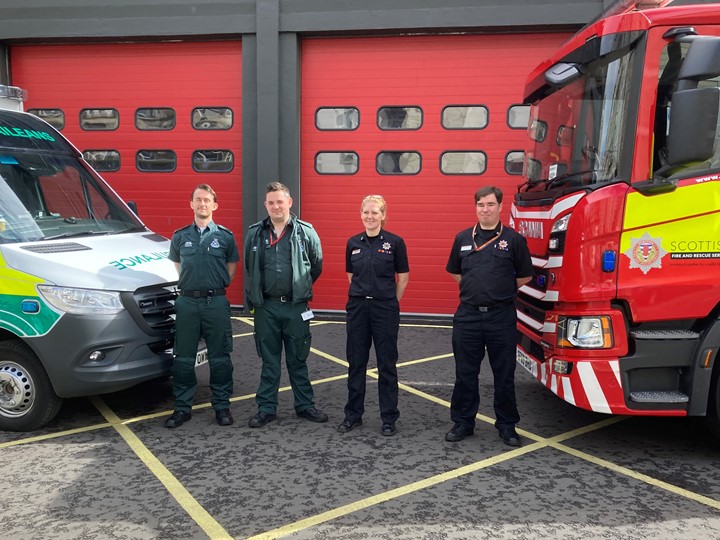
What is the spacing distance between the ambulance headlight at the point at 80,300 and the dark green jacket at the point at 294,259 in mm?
998

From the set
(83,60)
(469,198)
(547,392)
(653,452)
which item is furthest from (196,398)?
(83,60)

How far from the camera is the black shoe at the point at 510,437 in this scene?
179 inches

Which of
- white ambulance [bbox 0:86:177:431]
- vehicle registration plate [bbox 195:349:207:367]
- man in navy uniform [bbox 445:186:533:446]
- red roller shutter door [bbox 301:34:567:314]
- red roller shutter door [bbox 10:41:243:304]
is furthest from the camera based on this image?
red roller shutter door [bbox 10:41:243:304]

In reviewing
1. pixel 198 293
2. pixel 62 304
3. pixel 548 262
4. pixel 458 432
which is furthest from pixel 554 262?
pixel 62 304

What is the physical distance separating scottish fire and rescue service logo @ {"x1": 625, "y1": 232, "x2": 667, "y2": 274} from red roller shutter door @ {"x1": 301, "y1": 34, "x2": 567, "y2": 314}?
4.92 m

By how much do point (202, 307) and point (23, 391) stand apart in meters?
1.43

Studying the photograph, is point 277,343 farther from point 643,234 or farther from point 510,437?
point 643,234

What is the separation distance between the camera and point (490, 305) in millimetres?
4441

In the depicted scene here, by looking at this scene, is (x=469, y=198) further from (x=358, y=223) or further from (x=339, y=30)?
(x=339, y=30)

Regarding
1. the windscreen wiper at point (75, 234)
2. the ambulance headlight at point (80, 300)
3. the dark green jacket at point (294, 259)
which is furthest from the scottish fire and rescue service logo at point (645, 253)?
the windscreen wiper at point (75, 234)

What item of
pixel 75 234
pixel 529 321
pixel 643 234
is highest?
pixel 643 234

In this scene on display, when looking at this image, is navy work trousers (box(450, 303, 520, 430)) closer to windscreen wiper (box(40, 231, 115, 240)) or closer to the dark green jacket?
the dark green jacket

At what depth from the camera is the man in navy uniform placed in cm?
443

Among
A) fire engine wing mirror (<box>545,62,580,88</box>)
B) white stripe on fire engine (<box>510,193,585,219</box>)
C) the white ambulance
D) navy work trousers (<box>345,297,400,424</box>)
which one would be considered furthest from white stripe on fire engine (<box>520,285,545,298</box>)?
the white ambulance
